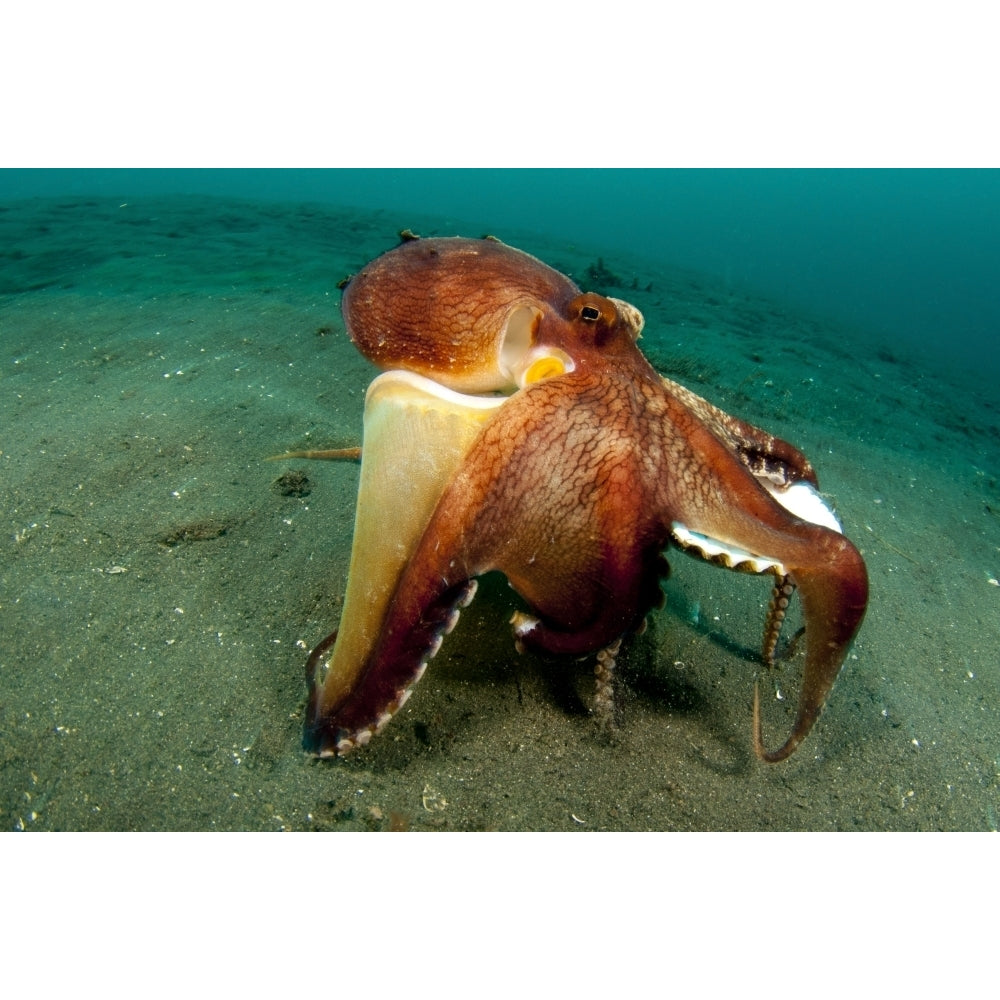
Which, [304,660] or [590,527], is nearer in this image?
[590,527]

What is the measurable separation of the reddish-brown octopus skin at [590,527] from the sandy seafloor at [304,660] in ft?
1.62

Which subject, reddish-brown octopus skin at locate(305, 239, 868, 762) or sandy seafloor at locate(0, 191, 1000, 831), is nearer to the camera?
reddish-brown octopus skin at locate(305, 239, 868, 762)

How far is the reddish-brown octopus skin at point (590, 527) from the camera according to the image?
1.78 m

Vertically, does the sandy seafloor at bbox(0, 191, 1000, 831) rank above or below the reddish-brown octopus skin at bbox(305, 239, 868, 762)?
below

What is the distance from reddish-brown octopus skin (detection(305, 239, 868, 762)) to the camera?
1.78 metres

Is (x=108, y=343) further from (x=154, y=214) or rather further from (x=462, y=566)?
(x=154, y=214)

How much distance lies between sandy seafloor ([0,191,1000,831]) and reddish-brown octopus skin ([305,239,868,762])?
49 centimetres

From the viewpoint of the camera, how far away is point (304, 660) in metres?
2.65

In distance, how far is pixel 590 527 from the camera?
189cm

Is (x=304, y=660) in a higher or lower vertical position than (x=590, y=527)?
lower

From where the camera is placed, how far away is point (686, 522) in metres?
1.84

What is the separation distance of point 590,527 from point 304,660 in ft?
4.87

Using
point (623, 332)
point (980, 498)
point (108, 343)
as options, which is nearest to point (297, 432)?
point (108, 343)

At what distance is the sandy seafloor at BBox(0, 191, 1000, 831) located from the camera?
2273 mm
